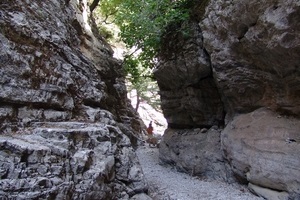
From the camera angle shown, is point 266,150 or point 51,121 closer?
point 51,121

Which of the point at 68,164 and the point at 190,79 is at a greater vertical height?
the point at 190,79

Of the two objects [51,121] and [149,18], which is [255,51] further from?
[51,121]

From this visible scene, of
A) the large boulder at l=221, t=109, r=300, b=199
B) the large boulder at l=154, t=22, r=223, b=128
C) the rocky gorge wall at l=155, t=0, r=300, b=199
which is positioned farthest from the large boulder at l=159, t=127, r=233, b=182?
the large boulder at l=221, t=109, r=300, b=199

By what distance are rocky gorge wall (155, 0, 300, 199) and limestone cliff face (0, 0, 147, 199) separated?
326 cm

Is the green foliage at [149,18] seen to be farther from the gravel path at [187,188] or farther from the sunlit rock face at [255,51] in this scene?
the gravel path at [187,188]

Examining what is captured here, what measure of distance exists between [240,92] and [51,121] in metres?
5.48

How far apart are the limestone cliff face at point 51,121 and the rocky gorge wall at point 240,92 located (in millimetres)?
3256

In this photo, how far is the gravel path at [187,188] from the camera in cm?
661

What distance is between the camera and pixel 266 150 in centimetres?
663

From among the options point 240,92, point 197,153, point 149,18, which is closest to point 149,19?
point 149,18

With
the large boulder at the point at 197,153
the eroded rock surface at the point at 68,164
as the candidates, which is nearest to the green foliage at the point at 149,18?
the large boulder at the point at 197,153

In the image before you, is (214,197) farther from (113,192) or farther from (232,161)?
(113,192)

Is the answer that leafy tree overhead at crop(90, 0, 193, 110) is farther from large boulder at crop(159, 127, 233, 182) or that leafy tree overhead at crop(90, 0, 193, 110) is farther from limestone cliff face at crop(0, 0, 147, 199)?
large boulder at crop(159, 127, 233, 182)

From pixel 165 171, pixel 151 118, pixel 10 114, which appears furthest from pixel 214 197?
pixel 151 118
